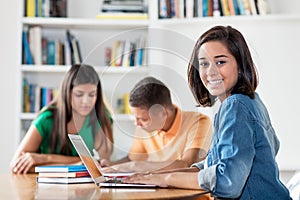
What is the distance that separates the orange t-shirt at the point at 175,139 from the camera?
1.95 meters

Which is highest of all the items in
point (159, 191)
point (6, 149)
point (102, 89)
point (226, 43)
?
point (226, 43)

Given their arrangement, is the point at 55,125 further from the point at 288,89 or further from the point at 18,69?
the point at 288,89

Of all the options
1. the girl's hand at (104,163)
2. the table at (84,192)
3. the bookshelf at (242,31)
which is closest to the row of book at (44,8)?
the bookshelf at (242,31)

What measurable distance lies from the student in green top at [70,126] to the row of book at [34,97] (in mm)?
693

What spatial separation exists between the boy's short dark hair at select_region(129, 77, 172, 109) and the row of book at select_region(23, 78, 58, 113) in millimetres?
1911

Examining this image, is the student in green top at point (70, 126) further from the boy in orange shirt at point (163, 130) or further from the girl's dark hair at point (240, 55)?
the girl's dark hair at point (240, 55)

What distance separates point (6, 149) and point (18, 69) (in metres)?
0.52

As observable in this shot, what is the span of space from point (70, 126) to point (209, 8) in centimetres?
123

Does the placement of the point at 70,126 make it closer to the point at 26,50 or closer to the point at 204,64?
the point at 26,50

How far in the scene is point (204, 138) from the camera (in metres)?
1.94

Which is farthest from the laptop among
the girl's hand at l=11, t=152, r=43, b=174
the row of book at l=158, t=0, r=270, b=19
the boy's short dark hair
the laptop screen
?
the row of book at l=158, t=0, r=270, b=19

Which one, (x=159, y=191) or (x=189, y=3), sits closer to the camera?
(x=159, y=191)

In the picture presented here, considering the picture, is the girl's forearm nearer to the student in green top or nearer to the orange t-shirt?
the orange t-shirt

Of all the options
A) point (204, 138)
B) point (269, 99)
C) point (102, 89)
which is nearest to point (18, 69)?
point (269, 99)
